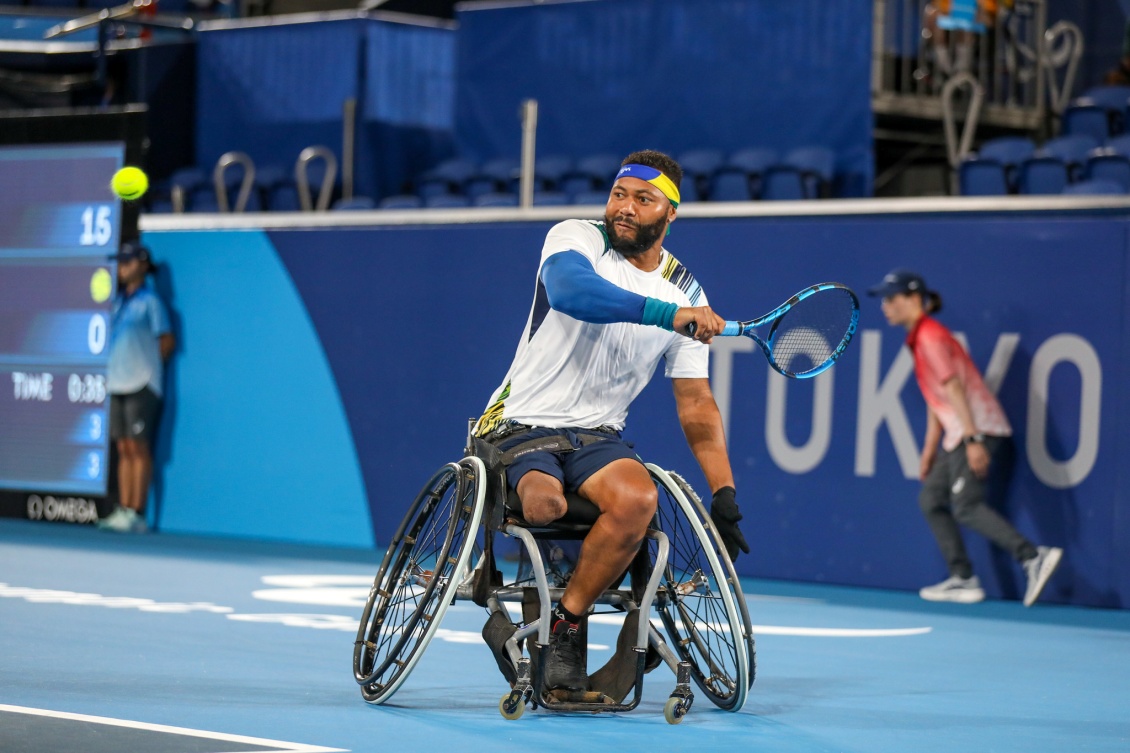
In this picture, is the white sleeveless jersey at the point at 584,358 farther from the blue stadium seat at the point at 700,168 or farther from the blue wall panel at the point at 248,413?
the blue stadium seat at the point at 700,168

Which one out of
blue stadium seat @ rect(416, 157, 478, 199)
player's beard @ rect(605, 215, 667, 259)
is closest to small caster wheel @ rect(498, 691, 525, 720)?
player's beard @ rect(605, 215, 667, 259)

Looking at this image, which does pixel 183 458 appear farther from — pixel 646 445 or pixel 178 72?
pixel 178 72

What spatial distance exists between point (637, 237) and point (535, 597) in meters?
1.25

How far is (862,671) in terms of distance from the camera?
7.02 meters

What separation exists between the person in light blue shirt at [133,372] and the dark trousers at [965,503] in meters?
5.59

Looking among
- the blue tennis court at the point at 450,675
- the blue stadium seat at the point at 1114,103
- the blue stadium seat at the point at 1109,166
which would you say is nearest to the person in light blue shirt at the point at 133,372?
the blue tennis court at the point at 450,675

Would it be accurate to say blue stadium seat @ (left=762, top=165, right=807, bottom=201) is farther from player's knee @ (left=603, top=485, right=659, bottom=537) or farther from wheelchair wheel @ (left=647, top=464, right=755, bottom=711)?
player's knee @ (left=603, top=485, right=659, bottom=537)

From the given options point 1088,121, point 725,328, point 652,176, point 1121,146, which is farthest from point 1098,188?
point 725,328

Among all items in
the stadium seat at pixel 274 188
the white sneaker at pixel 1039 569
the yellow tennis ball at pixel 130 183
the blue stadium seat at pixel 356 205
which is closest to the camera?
the white sneaker at pixel 1039 569

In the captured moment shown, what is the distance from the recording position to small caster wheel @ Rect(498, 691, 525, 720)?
212 inches

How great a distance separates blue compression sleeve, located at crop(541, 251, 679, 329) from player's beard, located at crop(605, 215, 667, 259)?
1.09 feet

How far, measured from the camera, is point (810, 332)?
5.63 metres

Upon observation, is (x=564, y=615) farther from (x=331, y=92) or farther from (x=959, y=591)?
(x=331, y=92)

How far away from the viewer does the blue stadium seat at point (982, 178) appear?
1237 cm
